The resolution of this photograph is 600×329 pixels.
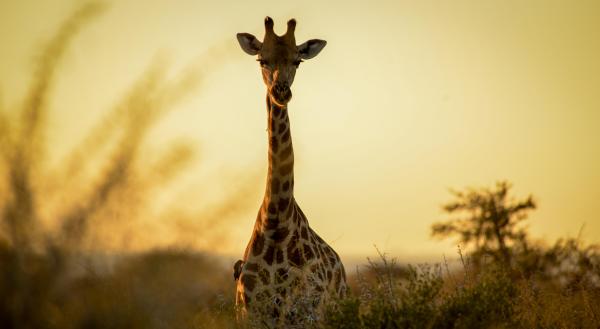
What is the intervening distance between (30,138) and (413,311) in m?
4.47

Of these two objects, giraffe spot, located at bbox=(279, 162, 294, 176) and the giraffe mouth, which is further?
A: giraffe spot, located at bbox=(279, 162, 294, 176)

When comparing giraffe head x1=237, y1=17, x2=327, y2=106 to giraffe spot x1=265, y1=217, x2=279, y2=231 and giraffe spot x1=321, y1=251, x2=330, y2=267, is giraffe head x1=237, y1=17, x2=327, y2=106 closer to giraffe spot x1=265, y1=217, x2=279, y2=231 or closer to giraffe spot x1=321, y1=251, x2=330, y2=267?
giraffe spot x1=265, y1=217, x2=279, y2=231

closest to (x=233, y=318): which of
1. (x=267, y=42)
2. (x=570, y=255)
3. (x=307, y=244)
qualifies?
(x=307, y=244)

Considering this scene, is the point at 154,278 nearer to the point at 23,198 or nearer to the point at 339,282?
the point at 23,198

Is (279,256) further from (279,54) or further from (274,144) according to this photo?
(279,54)

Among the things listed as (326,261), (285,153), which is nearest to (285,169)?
(285,153)

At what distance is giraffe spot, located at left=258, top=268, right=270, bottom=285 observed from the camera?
768 cm

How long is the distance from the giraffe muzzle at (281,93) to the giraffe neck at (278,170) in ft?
1.99

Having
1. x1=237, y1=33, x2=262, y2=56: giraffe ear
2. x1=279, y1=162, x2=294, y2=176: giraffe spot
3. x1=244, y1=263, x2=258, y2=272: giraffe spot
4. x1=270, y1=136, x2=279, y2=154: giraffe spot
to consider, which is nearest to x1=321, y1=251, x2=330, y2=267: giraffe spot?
x1=244, y1=263, x2=258, y2=272: giraffe spot

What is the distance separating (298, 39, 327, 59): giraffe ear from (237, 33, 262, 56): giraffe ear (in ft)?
1.72

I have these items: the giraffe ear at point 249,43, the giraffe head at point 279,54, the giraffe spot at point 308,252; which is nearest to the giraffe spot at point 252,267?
the giraffe spot at point 308,252

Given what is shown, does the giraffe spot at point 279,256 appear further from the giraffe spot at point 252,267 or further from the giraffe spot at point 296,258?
the giraffe spot at point 252,267

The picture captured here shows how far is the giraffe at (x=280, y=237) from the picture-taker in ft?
24.8

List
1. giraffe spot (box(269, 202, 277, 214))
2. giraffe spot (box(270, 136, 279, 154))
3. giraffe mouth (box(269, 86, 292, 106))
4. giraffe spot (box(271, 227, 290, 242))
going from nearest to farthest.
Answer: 1. giraffe mouth (box(269, 86, 292, 106))
2. giraffe spot (box(271, 227, 290, 242))
3. giraffe spot (box(269, 202, 277, 214))
4. giraffe spot (box(270, 136, 279, 154))
